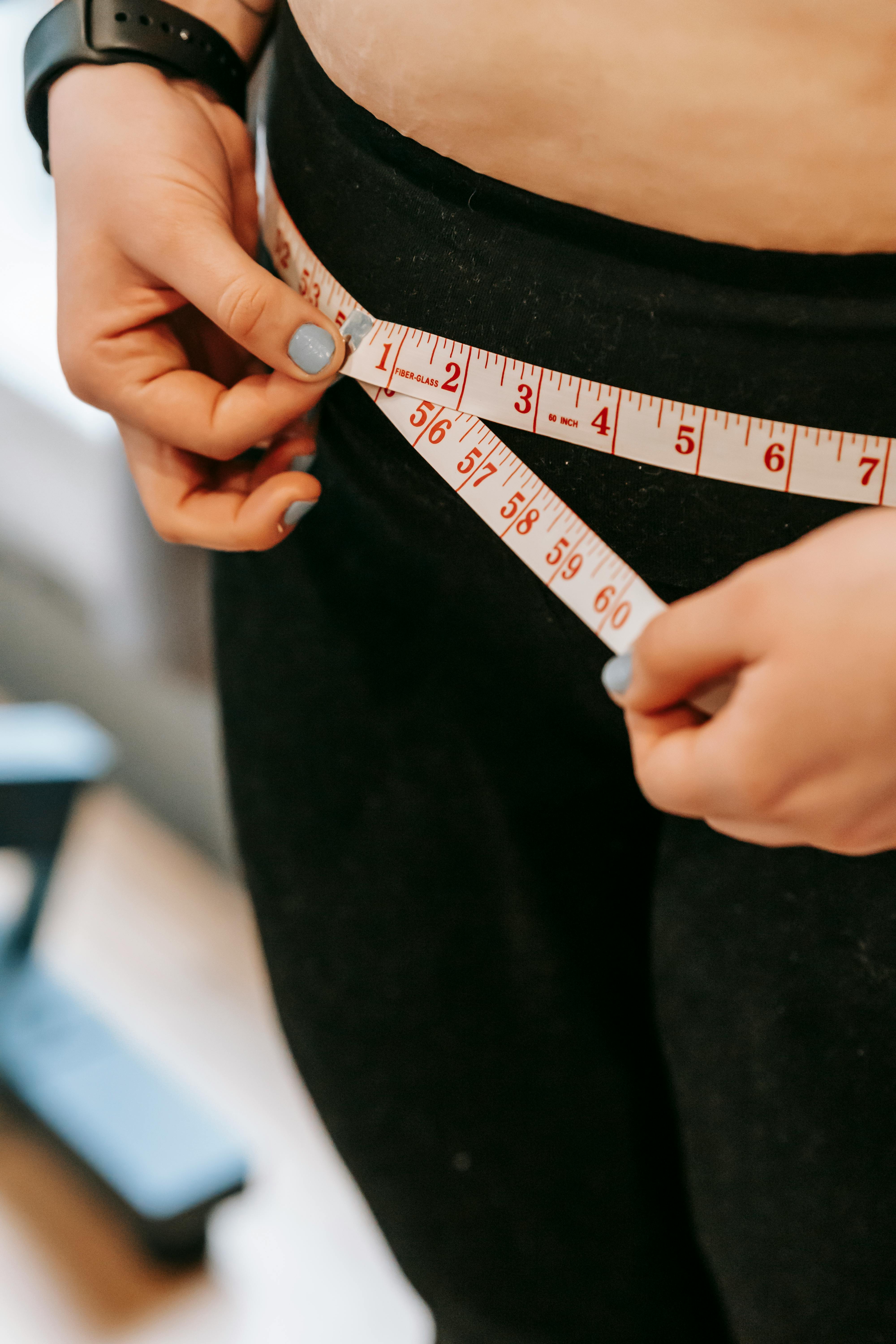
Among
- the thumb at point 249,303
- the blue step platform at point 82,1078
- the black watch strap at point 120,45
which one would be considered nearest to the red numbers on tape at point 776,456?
the thumb at point 249,303

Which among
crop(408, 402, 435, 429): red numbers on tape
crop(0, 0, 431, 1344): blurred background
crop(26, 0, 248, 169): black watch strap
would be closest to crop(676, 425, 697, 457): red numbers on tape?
crop(408, 402, 435, 429): red numbers on tape

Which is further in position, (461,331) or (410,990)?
(410,990)

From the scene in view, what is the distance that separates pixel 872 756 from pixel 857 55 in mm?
255

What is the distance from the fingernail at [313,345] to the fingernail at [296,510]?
0.08 m

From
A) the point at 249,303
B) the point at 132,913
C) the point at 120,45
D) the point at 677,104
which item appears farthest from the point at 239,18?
the point at 132,913

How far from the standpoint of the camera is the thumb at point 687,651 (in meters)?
0.41

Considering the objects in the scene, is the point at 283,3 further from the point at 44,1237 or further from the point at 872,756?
the point at 44,1237

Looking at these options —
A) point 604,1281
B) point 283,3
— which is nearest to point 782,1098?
point 604,1281

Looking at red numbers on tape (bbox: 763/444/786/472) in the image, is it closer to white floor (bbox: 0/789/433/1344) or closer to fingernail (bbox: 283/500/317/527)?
fingernail (bbox: 283/500/317/527)

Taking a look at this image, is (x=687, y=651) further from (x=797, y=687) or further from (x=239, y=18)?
(x=239, y=18)

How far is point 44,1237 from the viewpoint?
1.25 meters

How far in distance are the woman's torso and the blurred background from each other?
2.03 ft

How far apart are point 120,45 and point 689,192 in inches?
13.3

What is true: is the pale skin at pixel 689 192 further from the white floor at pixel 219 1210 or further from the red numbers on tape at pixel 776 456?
the white floor at pixel 219 1210
